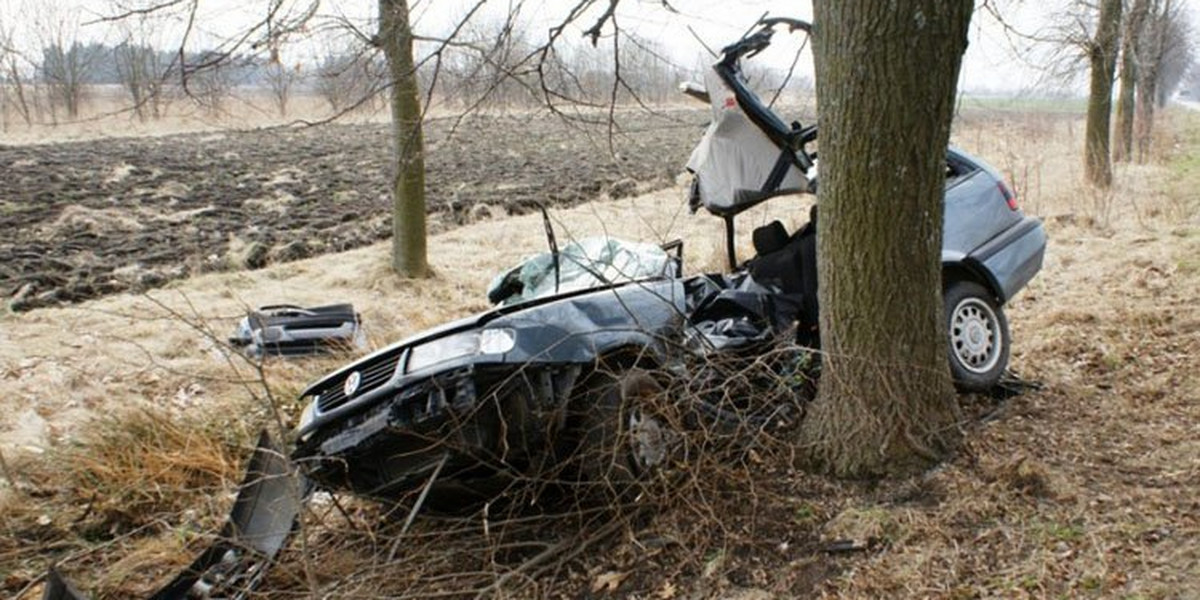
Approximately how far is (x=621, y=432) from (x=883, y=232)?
4.53 feet

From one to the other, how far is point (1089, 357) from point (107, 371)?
762 centimetres

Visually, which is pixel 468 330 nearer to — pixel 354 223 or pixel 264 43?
pixel 264 43

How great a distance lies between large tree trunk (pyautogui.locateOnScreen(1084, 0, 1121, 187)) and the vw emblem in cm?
1321

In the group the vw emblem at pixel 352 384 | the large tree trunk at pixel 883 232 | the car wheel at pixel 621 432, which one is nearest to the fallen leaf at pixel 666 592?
the car wheel at pixel 621 432

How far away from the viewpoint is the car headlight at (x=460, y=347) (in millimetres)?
3719

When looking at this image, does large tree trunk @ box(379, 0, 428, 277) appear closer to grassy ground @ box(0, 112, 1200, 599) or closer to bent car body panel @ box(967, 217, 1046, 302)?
grassy ground @ box(0, 112, 1200, 599)

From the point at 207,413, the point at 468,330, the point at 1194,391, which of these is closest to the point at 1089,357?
the point at 1194,391

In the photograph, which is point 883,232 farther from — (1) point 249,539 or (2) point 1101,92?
(2) point 1101,92

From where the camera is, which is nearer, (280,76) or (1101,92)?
(280,76)

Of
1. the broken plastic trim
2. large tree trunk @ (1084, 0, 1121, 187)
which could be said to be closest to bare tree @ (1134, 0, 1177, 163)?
large tree trunk @ (1084, 0, 1121, 187)

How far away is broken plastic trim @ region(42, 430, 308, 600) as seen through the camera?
12.8ft

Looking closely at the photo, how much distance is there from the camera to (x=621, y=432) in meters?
3.80

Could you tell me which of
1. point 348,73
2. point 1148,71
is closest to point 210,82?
point 348,73

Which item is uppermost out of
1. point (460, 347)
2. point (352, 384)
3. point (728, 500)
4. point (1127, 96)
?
point (1127, 96)
